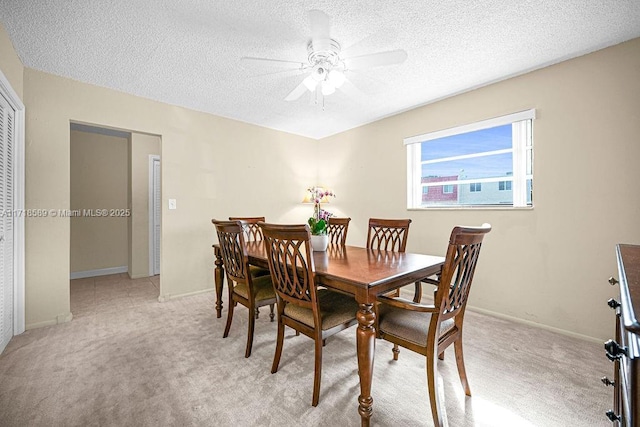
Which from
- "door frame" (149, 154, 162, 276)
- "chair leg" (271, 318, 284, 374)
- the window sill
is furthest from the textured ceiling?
"chair leg" (271, 318, 284, 374)

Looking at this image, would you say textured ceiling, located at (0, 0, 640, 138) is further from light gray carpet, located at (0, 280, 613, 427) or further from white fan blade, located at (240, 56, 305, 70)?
light gray carpet, located at (0, 280, 613, 427)

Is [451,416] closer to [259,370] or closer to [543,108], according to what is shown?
[259,370]

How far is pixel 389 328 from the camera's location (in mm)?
1485

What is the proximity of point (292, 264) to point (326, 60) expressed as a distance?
5.30 feet

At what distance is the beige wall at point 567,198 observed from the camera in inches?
81.7

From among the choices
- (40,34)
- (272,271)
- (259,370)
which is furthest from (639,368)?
(40,34)

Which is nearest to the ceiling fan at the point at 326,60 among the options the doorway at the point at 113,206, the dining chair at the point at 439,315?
the dining chair at the point at 439,315

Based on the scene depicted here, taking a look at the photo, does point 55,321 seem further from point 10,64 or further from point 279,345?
point 279,345

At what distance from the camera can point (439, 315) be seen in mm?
1292

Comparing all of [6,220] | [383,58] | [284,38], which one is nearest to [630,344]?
[383,58]

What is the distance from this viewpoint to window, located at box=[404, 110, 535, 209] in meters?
2.64

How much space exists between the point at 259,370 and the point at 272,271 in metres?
0.70

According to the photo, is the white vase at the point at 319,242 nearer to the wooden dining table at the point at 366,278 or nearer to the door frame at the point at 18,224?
the wooden dining table at the point at 366,278

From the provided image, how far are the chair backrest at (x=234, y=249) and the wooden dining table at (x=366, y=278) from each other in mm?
92
